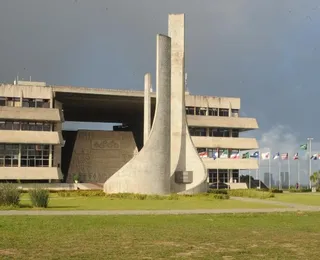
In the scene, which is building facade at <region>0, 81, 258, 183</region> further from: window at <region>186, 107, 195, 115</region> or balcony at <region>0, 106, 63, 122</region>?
window at <region>186, 107, 195, 115</region>

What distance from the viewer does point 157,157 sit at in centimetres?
4159

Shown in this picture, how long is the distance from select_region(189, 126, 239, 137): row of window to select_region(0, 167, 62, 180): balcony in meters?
19.2

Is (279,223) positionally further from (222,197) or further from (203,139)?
(203,139)

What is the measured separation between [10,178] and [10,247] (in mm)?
45188

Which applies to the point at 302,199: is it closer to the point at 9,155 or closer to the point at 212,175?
the point at 212,175

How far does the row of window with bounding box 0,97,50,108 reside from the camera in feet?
189

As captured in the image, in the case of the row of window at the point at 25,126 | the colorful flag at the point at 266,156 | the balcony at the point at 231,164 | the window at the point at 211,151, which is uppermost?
the row of window at the point at 25,126

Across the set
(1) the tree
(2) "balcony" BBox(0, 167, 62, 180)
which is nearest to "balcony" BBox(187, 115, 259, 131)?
(1) the tree

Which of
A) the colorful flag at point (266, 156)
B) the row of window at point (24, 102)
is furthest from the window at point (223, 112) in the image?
the row of window at point (24, 102)

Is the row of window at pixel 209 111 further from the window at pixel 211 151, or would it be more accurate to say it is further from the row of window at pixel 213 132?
the window at pixel 211 151

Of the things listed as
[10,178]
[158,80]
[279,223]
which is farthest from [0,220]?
[10,178]

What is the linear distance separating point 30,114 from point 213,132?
25.0m

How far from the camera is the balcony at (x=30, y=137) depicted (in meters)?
55.8

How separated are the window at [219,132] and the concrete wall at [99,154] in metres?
11.2
